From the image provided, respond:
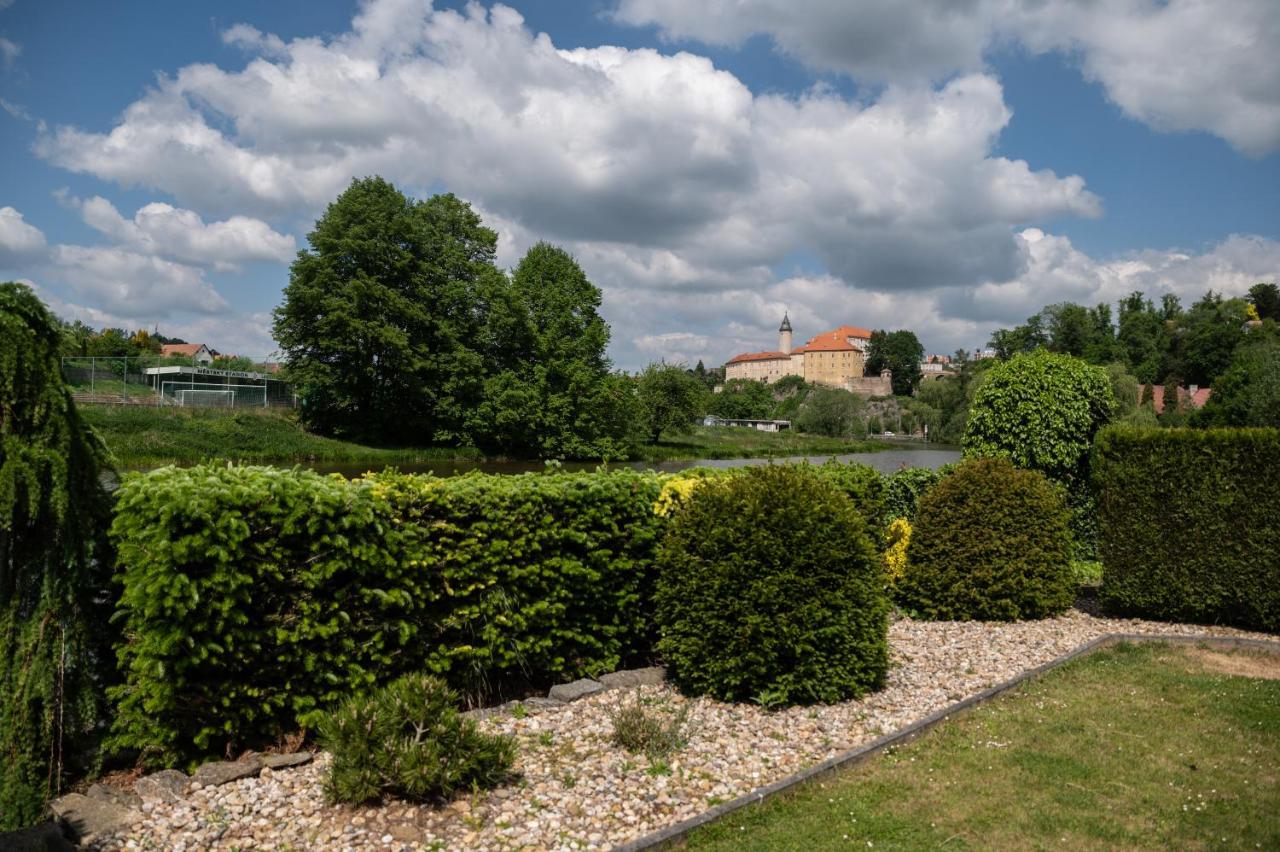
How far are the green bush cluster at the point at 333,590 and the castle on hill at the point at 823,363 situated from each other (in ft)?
403

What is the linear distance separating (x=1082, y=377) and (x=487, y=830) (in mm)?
13779

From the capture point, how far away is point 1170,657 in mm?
7941

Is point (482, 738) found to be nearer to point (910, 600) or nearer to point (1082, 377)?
point (910, 600)

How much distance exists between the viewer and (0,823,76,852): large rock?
3.32 m

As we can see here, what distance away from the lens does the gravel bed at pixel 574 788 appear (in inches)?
155

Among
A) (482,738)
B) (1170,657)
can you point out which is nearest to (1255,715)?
(1170,657)

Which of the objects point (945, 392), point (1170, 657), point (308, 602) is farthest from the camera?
point (945, 392)

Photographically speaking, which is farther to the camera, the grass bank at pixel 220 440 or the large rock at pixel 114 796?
the grass bank at pixel 220 440

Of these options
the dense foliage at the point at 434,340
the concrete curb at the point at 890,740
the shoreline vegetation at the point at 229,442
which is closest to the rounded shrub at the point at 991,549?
the concrete curb at the point at 890,740

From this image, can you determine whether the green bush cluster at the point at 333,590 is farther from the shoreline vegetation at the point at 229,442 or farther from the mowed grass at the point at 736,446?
the mowed grass at the point at 736,446

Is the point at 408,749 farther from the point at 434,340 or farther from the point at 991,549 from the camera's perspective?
the point at 434,340

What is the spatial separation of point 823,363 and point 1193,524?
485ft

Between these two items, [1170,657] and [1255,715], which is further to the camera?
[1170,657]

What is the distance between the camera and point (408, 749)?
164 inches
